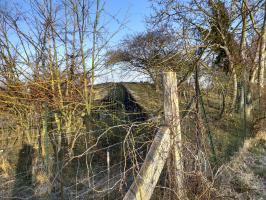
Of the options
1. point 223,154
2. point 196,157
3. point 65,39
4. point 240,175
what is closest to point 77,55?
point 65,39

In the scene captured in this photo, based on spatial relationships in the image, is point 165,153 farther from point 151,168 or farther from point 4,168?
point 4,168

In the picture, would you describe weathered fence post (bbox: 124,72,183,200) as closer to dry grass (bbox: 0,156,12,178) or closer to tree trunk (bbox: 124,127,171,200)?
tree trunk (bbox: 124,127,171,200)

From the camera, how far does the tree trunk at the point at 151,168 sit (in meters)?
2.58

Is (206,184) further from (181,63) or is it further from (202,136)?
(181,63)

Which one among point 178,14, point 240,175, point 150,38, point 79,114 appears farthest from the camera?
point 150,38

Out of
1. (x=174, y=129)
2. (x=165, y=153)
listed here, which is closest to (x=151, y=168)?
(x=165, y=153)

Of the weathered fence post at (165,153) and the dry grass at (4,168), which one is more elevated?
the weathered fence post at (165,153)

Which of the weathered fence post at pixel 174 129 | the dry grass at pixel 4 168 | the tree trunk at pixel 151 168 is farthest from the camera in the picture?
the dry grass at pixel 4 168

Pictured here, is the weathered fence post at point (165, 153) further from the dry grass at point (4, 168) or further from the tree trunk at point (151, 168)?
the dry grass at point (4, 168)

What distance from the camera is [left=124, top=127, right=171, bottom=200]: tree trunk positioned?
101 inches

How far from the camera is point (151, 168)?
2.66 m

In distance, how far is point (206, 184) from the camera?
10.3 feet

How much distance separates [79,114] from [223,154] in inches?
152

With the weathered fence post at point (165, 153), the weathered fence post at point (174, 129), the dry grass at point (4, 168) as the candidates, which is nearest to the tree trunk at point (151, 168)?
the weathered fence post at point (165, 153)
